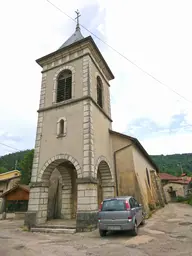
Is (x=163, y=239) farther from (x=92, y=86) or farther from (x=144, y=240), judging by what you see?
(x=92, y=86)

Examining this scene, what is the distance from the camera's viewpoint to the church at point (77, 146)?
31.2ft

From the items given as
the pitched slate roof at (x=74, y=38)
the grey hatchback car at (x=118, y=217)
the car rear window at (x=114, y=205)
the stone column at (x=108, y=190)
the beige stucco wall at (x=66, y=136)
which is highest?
the pitched slate roof at (x=74, y=38)

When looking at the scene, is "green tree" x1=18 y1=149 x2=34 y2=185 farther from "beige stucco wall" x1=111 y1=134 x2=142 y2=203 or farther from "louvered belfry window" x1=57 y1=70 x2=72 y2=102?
"beige stucco wall" x1=111 y1=134 x2=142 y2=203

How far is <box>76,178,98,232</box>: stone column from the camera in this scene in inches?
317

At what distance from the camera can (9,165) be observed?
2307 inches

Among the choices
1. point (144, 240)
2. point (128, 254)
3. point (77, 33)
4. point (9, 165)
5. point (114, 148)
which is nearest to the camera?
point (128, 254)

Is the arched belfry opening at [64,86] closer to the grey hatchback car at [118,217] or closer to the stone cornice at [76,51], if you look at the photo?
the stone cornice at [76,51]

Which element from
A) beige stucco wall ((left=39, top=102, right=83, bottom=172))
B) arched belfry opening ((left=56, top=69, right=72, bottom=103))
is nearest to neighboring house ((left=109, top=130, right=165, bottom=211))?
beige stucco wall ((left=39, top=102, right=83, bottom=172))

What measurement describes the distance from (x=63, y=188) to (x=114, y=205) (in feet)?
21.4

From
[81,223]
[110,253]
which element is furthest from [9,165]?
[110,253]

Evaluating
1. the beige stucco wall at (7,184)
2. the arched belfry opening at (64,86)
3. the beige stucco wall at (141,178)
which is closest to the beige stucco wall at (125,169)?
the beige stucco wall at (141,178)

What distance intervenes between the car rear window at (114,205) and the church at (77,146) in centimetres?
179

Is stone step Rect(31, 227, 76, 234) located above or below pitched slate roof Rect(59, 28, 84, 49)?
below

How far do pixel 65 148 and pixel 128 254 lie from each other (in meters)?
6.64
